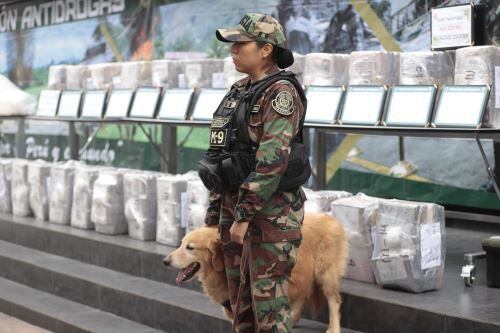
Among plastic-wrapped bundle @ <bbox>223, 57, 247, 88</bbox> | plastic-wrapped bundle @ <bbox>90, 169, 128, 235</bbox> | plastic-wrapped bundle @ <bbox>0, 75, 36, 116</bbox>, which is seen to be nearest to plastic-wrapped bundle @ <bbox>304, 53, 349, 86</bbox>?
plastic-wrapped bundle @ <bbox>223, 57, 247, 88</bbox>

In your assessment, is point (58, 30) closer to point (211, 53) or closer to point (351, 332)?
point (211, 53)

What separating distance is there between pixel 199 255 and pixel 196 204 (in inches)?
78.9

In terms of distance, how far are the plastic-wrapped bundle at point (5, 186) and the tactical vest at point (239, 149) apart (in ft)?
17.3

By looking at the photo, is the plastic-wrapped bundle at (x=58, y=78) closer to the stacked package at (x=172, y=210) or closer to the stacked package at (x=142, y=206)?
the stacked package at (x=142, y=206)

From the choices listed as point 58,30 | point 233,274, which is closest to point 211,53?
point 58,30

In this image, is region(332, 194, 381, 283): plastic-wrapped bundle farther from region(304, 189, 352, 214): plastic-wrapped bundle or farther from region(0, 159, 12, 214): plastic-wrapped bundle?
region(0, 159, 12, 214): plastic-wrapped bundle

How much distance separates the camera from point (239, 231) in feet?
13.7

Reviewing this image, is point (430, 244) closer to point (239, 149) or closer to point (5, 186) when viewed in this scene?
point (239, 149)

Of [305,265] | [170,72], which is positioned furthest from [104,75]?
[305,265]

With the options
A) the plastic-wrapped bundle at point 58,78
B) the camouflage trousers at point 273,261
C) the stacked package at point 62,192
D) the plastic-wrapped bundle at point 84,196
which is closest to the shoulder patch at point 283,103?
the camouflage trousers at point 273,261

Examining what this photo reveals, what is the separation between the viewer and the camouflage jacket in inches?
161

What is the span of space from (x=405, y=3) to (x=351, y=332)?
11.6ft

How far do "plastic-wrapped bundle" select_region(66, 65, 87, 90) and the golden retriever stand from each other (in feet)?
14.5

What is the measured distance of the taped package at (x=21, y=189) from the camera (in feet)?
29.1
